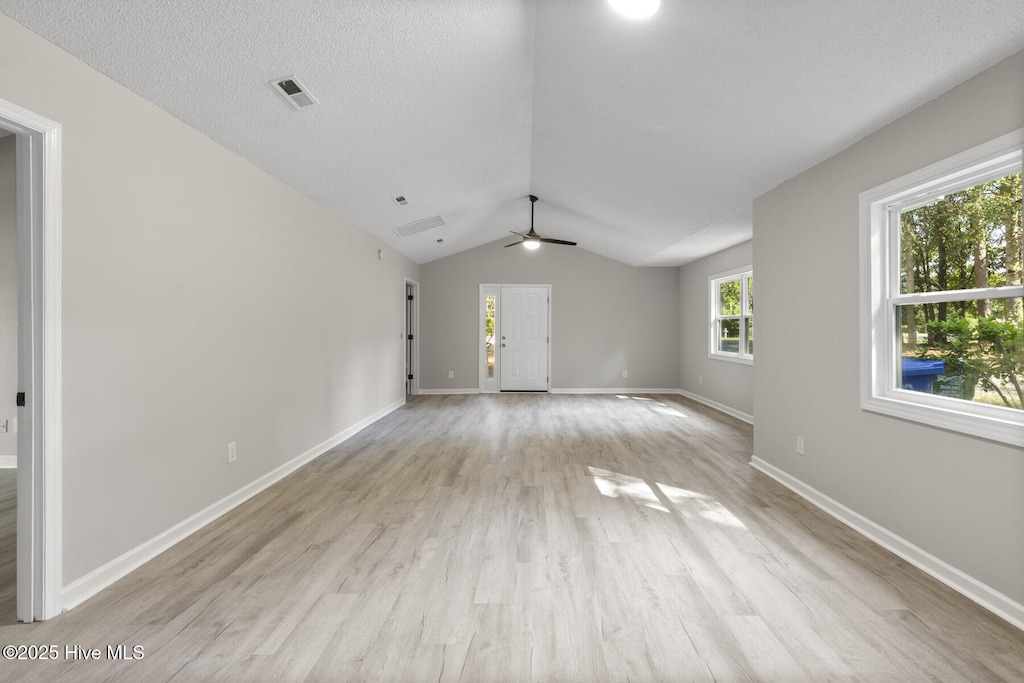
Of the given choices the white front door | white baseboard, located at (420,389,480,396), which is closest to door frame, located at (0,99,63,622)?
white baseboard, located at (420,389,480,396)

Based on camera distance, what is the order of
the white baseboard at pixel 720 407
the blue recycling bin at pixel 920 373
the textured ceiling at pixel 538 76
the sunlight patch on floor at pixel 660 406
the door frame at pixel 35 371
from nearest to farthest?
the door frame at pixel 35 371
the textured ceiling at pixel 538 76
the blue recycling bin at pixel 920 373
the white baseboard at pixel 720 407
the sunlight patch on floor at pixel 660 406

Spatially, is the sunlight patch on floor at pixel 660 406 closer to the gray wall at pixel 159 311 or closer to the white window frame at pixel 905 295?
the white window frame at pixel 905 295

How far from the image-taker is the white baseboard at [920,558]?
6.26 ft

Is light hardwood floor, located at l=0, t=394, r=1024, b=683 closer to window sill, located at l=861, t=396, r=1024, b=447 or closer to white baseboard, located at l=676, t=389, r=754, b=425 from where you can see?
window sill, located at l=861, t=396, r=1024, b=447

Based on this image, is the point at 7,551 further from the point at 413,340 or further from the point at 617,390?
the point at 617,390

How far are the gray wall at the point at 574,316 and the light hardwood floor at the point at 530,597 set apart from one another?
16.3ft

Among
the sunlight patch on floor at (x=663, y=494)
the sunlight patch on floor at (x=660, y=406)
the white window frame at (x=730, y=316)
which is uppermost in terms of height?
the white window frame at (x=730, y=316)

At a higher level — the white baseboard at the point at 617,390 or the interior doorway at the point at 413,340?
the interior doorway at the point at 413,340

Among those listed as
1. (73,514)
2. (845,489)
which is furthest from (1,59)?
(845,489)

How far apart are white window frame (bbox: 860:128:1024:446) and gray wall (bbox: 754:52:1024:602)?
0.19ft

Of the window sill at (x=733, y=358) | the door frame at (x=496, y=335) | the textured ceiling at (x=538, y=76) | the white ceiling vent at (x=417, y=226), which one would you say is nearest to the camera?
the textured ceiling at (x=538, y=76)

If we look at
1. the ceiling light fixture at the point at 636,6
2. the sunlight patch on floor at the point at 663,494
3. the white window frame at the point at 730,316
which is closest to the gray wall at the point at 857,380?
Answer: the sunlight patch on floor at the point at 663,494

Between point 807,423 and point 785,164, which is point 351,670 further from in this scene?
point 785,164

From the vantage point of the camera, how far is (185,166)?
8.72 feet
